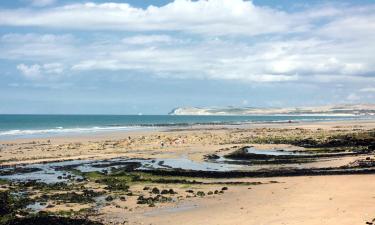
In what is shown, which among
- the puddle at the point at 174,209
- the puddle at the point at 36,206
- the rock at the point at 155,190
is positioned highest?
the rock at the point at 155,190

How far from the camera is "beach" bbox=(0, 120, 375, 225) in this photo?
70.3 feet

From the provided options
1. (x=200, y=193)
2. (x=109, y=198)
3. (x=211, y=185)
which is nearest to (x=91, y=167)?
(x=211, y=185)

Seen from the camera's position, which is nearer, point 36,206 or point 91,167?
point 36,206

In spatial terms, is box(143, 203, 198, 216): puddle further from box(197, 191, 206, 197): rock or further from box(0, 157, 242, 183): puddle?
box(0, 157, 242, 183): puddle

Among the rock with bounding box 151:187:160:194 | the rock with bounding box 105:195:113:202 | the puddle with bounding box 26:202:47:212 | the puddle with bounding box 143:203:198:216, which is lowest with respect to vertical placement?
the puddle with bounding box 143:203:198:216

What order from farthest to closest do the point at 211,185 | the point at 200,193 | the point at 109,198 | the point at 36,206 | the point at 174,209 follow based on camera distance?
the point at 211,185
the point at 200,193
the point at 109,198
the point at 36,206
the point at 174,209

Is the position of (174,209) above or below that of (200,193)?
below

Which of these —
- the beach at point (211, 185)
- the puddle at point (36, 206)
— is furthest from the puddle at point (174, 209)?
the puddle at point (36, 206)

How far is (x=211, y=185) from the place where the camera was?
29.9m

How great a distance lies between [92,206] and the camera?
23891 millimetres

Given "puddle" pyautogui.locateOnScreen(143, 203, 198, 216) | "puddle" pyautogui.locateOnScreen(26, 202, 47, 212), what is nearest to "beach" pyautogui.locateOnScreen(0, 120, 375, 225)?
"puddle" pyautogui.locateOnScreen(143, 203, 198, 216)

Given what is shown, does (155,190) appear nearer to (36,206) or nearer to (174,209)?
(174,209)

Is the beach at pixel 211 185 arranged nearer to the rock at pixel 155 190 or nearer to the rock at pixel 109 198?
the rock at pixel 155 190

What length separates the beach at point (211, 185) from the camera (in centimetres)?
2144
